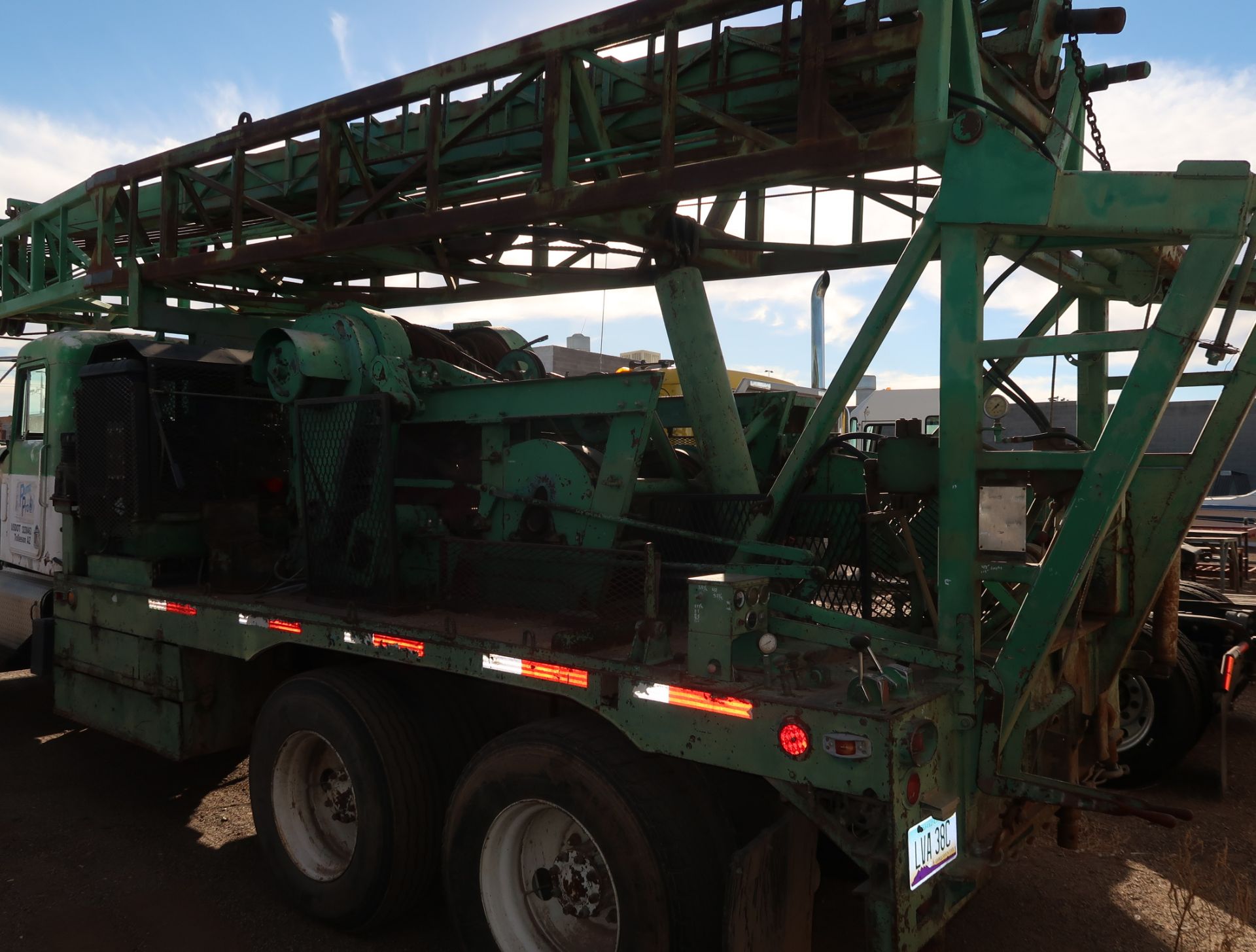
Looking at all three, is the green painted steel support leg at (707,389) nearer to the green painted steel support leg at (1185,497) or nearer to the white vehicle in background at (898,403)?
the green painted steel support leg at (1185,497)

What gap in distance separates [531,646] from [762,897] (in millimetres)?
1122

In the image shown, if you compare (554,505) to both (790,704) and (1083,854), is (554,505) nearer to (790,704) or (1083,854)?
(790,704)

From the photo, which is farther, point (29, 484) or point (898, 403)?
point (898, 403)

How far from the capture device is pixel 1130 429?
289cm

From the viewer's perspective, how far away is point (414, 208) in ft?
18.8

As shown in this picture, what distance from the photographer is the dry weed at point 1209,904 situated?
13.3 ft

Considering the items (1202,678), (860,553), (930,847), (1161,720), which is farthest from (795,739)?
(1202,678)

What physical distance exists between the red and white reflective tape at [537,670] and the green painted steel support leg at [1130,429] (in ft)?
4.83

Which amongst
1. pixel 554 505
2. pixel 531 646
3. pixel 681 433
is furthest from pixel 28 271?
pixel 531 646

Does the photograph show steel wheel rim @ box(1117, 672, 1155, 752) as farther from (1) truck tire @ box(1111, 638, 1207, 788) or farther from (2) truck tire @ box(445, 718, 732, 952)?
(2) truck tire @ box(445, 718, 732, 952)

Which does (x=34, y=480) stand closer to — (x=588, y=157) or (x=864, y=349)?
(x=588, y=157)

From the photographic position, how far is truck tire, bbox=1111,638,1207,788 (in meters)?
6.07

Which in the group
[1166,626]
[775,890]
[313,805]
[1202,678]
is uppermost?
[1166,626]

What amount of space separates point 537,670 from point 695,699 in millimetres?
685
